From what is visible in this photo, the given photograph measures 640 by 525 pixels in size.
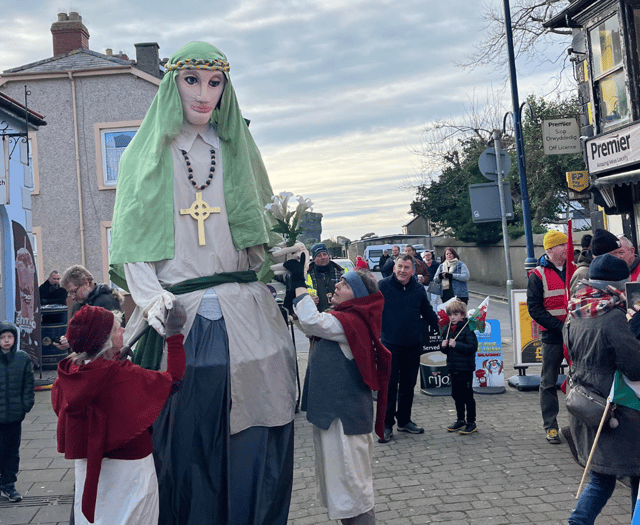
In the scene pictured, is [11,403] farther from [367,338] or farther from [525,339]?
[525,339]

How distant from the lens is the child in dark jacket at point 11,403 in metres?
5.49

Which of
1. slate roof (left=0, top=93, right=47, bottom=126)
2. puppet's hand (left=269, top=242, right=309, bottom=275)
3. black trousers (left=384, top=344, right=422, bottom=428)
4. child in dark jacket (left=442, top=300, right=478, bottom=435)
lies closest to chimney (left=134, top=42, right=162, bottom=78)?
slate roof (left=0, top=93, right=47, bottom=126)

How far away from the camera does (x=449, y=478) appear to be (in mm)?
5523

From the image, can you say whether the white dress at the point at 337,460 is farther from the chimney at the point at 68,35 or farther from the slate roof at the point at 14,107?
the chimney at the point at 68,35

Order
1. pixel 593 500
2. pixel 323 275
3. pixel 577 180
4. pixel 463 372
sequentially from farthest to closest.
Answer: pixel 577 180 → pixel 323 275 → pixel 463 372 → pixel 593 500

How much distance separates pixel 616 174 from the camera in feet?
42.7

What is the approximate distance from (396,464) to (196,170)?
11.5 ft

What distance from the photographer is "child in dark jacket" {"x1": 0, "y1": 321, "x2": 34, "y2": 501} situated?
5492 millimetres

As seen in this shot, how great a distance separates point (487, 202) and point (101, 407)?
9068 mm

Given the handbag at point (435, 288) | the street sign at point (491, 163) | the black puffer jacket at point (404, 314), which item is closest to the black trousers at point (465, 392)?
the black puffer jacket at point (404, 314)

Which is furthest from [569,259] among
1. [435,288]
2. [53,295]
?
[53,295]

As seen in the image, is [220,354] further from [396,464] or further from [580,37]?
[580,37]

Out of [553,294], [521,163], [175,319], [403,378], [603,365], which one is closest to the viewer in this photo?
[175,319]

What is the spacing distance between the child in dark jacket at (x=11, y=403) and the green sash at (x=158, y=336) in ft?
8.35
